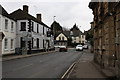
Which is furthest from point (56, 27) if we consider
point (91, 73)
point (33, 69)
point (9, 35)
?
point (91, 73)

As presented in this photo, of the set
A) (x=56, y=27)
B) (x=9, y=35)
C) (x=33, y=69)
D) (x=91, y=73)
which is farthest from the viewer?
(x=56, y=27)

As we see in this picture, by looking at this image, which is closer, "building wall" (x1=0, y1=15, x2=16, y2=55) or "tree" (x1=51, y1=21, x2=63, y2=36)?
"building wall" (x1=0, y1=15, x2=16, y2=55)

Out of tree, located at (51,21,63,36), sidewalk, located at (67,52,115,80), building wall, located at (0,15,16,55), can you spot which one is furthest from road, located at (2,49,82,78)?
tree, located at (51,21,63,36)

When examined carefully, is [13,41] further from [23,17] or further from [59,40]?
[59,40]

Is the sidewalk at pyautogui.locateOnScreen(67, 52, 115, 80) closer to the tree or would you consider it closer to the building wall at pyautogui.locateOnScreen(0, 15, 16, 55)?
the building wall at pyautogui.locateOnScreen(0, 15, 16, 55)

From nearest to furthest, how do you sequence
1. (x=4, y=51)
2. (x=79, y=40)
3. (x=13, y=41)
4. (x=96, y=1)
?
(x=96, y=1)
(x=4, y=51)
(x=13, y=41)
(x=79, y=40)

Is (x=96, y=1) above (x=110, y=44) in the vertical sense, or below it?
above

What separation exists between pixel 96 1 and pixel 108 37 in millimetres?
7889

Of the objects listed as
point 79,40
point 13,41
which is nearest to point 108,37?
point 13,41

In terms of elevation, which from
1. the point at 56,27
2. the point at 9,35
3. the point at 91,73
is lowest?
the point at 91,73

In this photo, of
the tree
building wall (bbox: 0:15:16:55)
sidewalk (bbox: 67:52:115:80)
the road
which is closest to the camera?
sidewalk (bbox: 67:52:115:80)

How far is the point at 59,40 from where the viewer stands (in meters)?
115

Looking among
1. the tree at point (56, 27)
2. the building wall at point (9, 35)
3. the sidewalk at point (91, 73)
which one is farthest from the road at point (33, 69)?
the tree at point (56, 27)

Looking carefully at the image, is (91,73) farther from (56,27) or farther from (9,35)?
(56,27)
